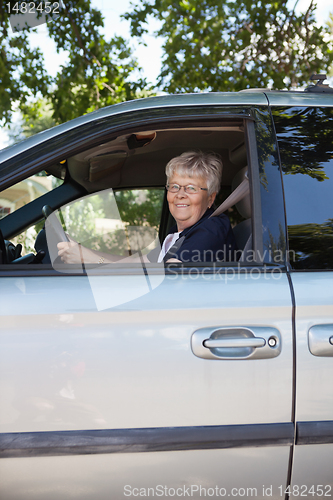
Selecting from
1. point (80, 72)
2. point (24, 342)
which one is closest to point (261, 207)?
point (24, 342)

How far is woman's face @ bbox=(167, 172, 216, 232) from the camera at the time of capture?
2221 mm

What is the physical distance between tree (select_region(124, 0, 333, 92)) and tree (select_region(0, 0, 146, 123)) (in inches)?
22.4

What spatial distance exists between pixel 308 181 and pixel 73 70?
5539 mm

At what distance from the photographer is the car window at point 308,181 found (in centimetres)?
153

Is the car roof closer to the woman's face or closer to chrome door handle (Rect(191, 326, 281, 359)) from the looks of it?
the woman's face

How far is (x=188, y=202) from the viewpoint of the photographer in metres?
2.22

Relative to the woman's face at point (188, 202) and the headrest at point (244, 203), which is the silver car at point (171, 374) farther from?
the woman's face at point (188, 202)

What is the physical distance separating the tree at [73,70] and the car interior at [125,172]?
3.83 metres

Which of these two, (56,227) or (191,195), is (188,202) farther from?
(56,227)

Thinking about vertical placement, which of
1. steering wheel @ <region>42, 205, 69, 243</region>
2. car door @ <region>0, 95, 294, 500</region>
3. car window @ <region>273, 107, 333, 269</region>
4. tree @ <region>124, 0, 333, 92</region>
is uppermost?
tree @ <region>124, 0, 333, 92</region>

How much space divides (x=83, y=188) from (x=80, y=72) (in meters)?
4.08

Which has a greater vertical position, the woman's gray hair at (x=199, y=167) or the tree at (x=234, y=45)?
the tree at (x=234, y=45)

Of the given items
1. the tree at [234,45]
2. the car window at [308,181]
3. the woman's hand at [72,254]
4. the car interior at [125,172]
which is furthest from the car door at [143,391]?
the tree at [234,45]

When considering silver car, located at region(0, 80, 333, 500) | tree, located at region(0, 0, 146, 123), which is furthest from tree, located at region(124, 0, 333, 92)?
silver car, located at region(0, 80, 333, 500)
